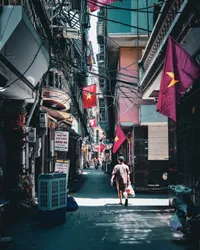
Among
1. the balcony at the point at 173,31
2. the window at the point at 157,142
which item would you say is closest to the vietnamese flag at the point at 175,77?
the balcony at the point at 173,31

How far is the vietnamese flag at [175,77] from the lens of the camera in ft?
20.8

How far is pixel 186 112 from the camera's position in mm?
9906

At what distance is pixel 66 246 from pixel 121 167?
21.4ft

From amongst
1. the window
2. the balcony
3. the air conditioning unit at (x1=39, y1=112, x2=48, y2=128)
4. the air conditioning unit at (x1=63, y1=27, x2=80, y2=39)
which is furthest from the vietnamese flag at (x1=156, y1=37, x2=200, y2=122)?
the window

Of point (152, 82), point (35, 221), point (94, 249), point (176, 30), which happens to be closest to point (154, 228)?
point (94, 249)

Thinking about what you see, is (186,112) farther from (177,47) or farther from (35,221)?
(35,221)

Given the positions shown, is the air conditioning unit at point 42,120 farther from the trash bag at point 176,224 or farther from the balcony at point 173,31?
the trash bag at point 176,224

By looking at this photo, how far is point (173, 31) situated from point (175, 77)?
219cm

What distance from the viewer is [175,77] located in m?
6.45

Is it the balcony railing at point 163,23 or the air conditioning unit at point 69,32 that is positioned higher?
the air conditioning unit at point 69,32

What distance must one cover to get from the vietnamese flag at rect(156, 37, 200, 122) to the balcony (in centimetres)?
81

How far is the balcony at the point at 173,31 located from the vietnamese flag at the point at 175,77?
2.65ft

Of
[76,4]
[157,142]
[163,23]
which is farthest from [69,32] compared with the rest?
[157,142]

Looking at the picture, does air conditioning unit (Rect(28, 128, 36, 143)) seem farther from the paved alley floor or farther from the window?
the window
